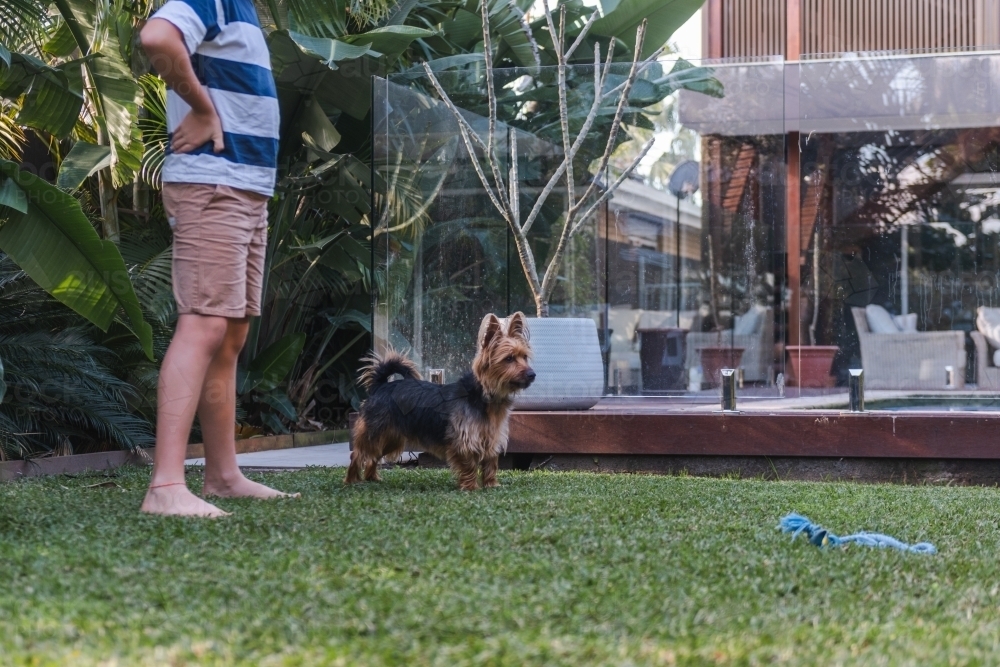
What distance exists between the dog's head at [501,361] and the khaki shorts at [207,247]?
4.09 ft

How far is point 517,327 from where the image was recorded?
507 centimetres

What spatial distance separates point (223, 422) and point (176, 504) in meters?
0.67

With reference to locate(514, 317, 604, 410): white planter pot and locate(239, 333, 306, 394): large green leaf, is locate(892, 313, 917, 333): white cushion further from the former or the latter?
locate(239, 333, 306, 394): large green leaf

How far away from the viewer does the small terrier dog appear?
4875 mm

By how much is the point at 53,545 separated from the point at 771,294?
615cm

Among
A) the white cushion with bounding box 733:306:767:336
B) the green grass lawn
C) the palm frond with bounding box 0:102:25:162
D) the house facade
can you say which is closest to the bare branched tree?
the house facade

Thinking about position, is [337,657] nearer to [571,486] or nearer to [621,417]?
[571,486]

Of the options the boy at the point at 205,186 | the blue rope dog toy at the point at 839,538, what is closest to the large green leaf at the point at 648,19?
the boy at the point at 205,186

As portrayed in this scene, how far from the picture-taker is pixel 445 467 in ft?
21.4

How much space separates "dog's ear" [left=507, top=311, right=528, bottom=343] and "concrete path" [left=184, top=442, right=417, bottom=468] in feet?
6.07

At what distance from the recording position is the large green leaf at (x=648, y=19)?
11359mm

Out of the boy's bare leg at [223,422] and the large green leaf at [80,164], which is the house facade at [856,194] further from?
the boy's bare leg at [223,422]

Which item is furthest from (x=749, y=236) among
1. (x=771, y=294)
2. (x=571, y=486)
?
(x=571, y=486)

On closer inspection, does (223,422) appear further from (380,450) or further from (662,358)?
(662,358)
